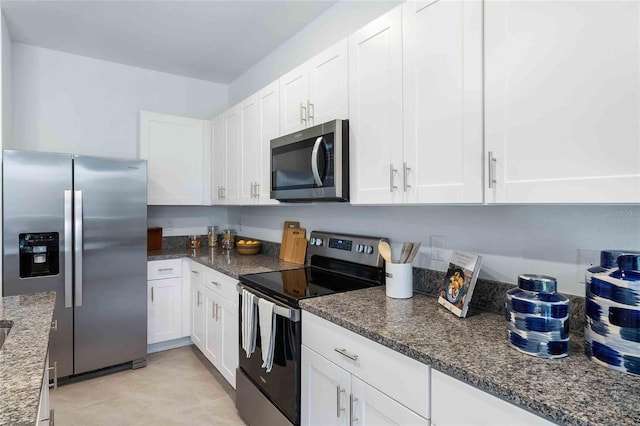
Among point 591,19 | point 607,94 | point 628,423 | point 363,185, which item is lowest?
point 628,423

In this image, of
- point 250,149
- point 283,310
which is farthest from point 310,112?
point 283,310

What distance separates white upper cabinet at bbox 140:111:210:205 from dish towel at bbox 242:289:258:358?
1.80m

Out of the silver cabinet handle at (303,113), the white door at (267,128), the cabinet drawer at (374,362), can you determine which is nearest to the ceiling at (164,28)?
the white door at (267,128)

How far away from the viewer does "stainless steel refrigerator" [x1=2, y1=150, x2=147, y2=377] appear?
2428 mm

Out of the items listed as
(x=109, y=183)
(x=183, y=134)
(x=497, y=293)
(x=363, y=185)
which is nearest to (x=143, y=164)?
(x=109, y=183)

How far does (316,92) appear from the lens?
2025 mm

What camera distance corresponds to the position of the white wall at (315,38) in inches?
85.7

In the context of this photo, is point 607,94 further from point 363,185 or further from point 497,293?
point 363,185

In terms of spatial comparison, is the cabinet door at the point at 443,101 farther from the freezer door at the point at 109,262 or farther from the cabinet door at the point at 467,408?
the freezer door at the point at 109,262

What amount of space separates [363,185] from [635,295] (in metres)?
1.07

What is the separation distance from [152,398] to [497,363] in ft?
7.93

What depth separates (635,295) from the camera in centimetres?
88

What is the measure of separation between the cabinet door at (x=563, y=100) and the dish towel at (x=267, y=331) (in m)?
1.19

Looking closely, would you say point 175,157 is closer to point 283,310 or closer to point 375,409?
point 283,310
